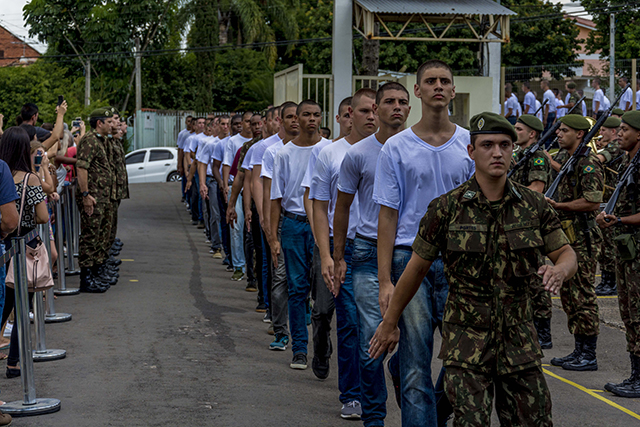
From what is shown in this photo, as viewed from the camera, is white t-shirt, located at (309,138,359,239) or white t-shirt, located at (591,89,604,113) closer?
white t-shirt, located at (309,138,359,239)

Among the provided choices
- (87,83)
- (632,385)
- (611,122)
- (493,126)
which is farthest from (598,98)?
(87,83)

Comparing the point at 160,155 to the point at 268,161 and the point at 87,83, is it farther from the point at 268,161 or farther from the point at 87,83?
the point at 268,161

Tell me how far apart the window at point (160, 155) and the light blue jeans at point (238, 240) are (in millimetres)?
19114

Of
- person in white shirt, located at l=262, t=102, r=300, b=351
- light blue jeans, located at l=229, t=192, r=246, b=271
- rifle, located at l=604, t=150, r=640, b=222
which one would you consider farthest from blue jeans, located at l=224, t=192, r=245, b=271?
rifle, located at l=604, t=150, r=640, b=222

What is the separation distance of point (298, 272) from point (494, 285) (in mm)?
3529

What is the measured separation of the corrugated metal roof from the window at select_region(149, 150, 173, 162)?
1522 centimetres

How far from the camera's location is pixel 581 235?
7.90 metres

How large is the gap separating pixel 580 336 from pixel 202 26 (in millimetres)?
39345

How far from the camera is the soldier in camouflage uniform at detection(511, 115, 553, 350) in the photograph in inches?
311

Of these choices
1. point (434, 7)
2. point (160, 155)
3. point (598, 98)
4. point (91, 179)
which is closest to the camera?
point (91, 179)

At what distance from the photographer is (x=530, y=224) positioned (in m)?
3.94

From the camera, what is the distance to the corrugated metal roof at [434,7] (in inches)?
657

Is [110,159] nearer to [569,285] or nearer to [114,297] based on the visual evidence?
[114,297]

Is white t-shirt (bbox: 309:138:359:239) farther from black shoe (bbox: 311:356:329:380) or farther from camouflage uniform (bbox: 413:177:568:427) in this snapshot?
camouflage uniform (bbox: 413:177:568:427)
